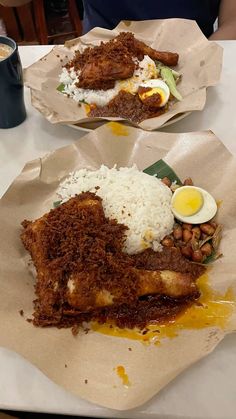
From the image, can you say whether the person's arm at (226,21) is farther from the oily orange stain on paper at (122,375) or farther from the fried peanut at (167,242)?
the oily orange stain on paper at (122,375)

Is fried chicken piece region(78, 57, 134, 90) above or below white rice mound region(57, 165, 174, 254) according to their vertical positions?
above

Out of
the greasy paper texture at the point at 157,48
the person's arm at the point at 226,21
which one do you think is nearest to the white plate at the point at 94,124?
the greasy paper texture at the point at 157,48

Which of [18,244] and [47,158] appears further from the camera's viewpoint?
[47,158]

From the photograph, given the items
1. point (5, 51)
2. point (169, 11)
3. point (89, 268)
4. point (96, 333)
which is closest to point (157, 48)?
point (169, 11)

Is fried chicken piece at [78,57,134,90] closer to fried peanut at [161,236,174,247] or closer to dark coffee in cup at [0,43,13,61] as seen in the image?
dark coffee in cup at [0,43,13,61]

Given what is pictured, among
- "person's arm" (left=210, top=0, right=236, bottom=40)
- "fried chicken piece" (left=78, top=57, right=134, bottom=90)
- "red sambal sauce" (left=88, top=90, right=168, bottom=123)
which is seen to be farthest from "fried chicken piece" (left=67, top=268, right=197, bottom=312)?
"person's arm" (left=210, top=0, right=236, bottom=40)

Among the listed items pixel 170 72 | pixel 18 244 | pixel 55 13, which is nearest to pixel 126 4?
pixel 170 72

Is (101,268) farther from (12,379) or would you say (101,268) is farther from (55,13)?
(55,13)
